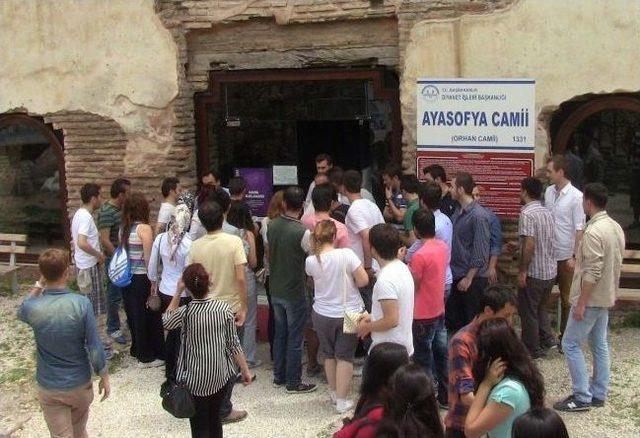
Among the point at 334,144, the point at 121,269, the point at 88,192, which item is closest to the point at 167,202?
the point at 88,192

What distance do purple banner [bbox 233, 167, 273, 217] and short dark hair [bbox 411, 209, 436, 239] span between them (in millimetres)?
5180

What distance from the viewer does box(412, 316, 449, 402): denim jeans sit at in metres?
6.22

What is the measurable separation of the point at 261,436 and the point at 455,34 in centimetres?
462

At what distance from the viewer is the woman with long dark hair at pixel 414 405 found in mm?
3475

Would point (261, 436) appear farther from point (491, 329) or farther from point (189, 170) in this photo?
point (189, 170)

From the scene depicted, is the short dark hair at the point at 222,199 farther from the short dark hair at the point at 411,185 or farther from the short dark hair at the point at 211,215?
the short dark hair at the point at 411,185

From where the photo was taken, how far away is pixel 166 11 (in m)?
9.61

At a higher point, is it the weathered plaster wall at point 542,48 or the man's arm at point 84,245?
the weathered plaster wall at point 542,48

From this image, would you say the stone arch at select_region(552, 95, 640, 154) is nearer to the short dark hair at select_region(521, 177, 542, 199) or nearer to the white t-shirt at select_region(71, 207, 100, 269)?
the short dark hair at select_region(521, 177, 542, 199)

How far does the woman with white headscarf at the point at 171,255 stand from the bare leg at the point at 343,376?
152cm

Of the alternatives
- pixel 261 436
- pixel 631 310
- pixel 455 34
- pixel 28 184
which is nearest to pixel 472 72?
pixel 455 34

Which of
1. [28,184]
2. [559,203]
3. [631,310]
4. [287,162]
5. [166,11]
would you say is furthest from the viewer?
[287,162]

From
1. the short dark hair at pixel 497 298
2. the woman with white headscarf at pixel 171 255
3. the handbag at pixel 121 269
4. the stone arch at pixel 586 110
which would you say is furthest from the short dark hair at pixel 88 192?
the stone arch at pixel 586 110

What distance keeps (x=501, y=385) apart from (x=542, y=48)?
17.4 ft
